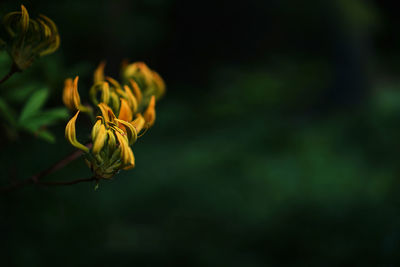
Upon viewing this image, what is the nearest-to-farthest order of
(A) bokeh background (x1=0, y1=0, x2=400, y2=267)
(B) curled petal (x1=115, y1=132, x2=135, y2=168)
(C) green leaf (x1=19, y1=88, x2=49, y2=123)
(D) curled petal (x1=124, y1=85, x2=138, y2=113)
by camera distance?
(B) curled petal (x1=115, y1=132, x2=135, y2=168) < (D) curled petal (x1=124, y1=85, x2=138, y2=113) < (C) green leaf (x1=19, y1=88, x2=49, y2=123) < (A) bokeh background (x1=0, y1=0, x2=400, y2=267)

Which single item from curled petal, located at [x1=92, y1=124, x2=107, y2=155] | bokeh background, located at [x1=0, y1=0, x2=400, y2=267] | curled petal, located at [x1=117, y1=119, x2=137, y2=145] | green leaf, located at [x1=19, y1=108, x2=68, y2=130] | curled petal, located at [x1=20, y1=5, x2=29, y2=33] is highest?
curled petal, located at [x1=20, y1=5, x2=29, y2=33]

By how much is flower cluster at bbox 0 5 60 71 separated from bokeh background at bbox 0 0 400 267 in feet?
0.71

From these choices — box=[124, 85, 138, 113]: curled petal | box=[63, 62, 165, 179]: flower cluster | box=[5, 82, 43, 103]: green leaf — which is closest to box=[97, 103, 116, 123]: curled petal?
box=[63, 62, 165, 179]: flower cluster

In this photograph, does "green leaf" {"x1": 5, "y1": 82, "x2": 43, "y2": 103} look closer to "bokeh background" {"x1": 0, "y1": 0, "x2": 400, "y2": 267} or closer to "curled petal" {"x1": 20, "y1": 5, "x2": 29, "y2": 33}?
"bokeh background" {"x1": 0, "y1": 0, "x2": 400, "y2": 267}

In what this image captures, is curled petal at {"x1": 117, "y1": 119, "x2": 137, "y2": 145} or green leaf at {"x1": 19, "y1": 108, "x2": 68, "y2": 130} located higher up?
curled petal at {"x1": 117, "y1": 119, "x2": 137, "y2": 145}

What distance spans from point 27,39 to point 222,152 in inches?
173

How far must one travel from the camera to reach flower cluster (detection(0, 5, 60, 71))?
906 mm

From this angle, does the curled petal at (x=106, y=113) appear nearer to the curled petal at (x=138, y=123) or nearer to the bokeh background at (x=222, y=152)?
the curled petal at (x=138, y=123)

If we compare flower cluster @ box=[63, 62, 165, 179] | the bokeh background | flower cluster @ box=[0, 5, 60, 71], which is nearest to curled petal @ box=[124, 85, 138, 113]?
flower cluster @ box=[63, 62, 165, 179]

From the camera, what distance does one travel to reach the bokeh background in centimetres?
222

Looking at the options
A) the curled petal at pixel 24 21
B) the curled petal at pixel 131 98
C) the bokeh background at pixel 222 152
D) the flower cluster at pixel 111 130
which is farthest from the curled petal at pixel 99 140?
the bokeh background at pixel 222 152


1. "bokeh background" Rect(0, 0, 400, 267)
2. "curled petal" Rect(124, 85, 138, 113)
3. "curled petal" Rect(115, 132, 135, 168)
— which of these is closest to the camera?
"curled petal" Rect(115, 132, 135, 168)

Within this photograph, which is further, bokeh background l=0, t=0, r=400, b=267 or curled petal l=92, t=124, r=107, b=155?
bokeh background l=0, t=0, r=400, b=267

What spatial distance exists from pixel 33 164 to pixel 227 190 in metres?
2.32
